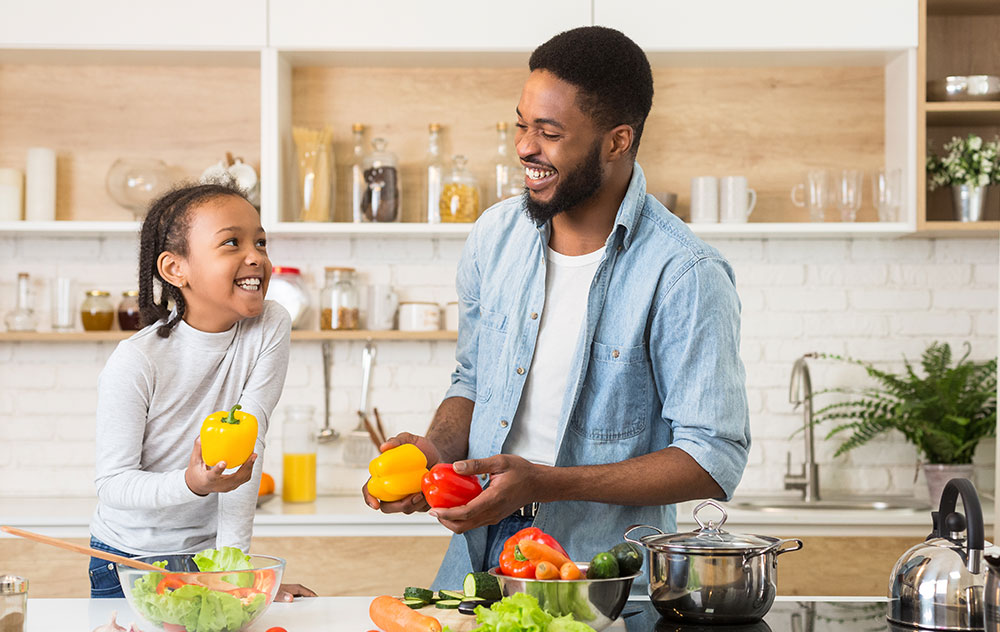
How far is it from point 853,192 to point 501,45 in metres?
1.23

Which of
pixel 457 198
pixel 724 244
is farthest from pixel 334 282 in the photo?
pixel 724 244

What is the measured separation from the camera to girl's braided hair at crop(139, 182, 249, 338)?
2072mm

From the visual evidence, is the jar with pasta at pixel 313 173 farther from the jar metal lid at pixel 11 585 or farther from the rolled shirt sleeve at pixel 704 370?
the jar metal lid at pixel 11 585

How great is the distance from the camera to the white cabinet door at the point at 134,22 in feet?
10.5

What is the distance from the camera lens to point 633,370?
1.86 m

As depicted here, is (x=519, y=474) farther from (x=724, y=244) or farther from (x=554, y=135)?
(x=724, y=244)

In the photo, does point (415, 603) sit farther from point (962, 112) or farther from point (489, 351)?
point (962, 112)

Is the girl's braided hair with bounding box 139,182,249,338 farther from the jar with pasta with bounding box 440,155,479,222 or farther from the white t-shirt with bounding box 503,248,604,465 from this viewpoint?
the jar with pasta with bounding box 440,155,479,222

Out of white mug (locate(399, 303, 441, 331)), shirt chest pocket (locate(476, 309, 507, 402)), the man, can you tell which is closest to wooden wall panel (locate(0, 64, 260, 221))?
white mug (locate(399, 303, 441, 331))

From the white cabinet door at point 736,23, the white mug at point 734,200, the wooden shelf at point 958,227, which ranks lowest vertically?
the wooden shelf at point 958,227

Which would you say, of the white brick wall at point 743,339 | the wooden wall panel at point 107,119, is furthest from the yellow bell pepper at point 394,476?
the wooden wall panel at point 107,119

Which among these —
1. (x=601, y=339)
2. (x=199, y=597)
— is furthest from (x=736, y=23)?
(x=199, y=597)

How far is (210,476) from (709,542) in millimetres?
788

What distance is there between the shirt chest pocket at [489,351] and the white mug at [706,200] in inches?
58.0
